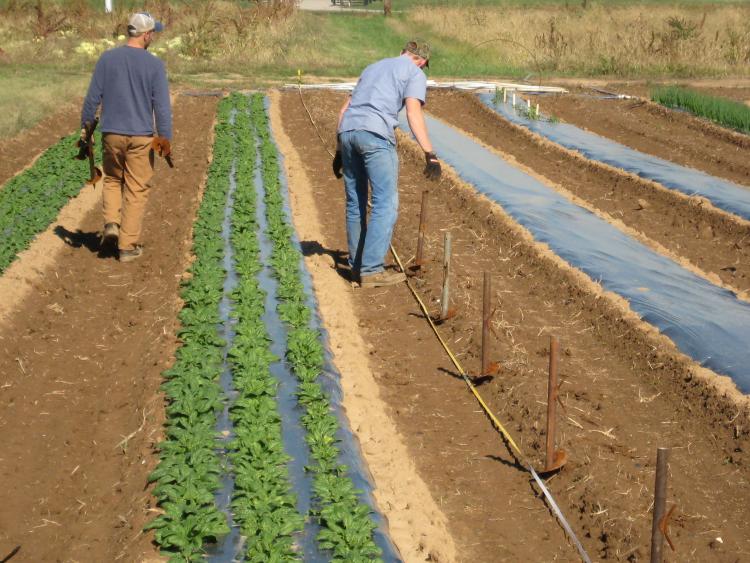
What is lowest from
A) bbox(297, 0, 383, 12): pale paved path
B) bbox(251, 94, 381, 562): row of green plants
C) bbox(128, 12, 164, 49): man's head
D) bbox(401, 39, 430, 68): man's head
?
bbox(251, 94, 381, 562): row of green plants

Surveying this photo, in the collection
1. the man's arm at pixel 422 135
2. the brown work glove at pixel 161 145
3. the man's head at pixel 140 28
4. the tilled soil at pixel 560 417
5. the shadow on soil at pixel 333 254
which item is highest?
the man's head at pixel 140 28

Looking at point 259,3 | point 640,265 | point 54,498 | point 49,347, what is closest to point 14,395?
point 49,347

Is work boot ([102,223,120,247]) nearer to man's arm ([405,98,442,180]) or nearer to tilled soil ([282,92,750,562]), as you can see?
tilled soil ([282,92,750,562])

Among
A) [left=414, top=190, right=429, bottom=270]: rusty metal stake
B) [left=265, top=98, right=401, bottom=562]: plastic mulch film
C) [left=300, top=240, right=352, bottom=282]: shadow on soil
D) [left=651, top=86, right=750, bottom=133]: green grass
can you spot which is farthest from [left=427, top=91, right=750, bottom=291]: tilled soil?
[left=265, top=98, right=401, bottom=562]: plastic mulch film

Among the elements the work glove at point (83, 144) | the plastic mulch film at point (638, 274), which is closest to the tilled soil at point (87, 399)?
the work glove at point (83, 144)

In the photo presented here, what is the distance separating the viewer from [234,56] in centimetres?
2883

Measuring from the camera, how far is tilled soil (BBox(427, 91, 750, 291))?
10219mm

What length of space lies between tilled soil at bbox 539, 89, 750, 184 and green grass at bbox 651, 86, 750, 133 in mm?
333

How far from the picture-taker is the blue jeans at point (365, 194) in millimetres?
7977

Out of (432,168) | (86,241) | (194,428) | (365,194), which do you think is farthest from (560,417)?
(86,241)

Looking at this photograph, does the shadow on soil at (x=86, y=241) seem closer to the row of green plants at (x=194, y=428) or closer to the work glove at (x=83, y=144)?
the work glove at (x=83, y=144)

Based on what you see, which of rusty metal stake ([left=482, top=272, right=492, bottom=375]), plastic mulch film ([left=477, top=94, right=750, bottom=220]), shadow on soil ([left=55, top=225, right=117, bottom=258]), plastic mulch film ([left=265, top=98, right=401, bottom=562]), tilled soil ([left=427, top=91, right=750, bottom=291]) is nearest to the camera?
plastic mulch film ([left=265, top=98, right=401, bottom=562])

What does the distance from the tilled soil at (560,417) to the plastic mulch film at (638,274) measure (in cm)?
23

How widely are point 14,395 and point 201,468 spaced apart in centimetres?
200
